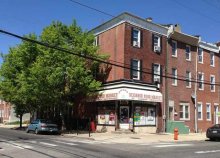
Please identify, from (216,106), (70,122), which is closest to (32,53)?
(70,122)

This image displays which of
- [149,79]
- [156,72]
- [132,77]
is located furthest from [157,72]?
[132,77]

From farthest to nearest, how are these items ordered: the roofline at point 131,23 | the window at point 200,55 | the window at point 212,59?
1. the window at point 212,59
2. the window at point 200,55
3. the roofline at point 131,23

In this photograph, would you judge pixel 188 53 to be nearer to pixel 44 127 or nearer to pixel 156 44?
pixel 156 44

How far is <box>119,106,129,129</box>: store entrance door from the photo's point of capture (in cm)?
3238

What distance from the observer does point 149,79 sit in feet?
116

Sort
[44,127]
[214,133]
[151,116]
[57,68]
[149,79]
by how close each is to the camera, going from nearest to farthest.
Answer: [214,133] → [57,68] → [44,127] → [151,116] → [149,79]

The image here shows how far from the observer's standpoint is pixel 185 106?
38875mm

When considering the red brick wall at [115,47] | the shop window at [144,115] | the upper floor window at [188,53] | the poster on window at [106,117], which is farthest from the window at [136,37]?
the upper floor window at [188,53]

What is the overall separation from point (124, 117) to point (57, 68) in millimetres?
7721

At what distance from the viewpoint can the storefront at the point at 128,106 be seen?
3173 cm

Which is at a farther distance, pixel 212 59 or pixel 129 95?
pixel 212 59

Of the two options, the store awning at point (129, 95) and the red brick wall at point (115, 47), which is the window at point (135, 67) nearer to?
the red brick wall at point (115, 47)

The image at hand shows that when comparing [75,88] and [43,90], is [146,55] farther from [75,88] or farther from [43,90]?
[43,90]

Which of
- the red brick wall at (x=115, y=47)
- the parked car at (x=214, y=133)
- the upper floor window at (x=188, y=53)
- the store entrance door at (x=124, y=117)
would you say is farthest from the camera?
the upper floor window at (x=188, y=53)
